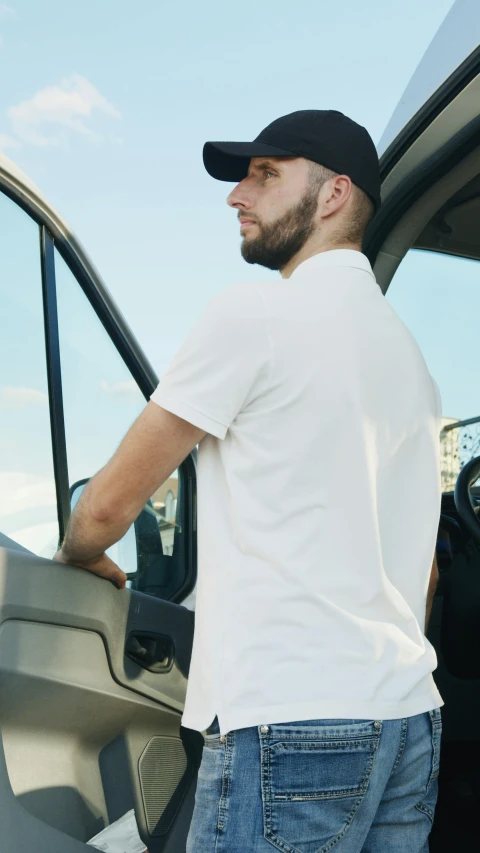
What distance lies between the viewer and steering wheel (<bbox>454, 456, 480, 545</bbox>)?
2.45 m

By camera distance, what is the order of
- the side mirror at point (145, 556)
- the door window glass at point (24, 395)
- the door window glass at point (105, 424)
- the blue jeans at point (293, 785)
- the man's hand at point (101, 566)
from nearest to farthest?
the blue jeans at point (293, 785)
the man's hand at point (101, 566)
the door window glass at point (24, 395)
the door window glass at point (105, 424)
the side mirror at point (145, 556)

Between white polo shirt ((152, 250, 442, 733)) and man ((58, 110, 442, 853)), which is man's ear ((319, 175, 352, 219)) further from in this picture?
white polo shirt ((152, 250, 442, 733))

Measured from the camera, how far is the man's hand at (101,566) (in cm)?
154

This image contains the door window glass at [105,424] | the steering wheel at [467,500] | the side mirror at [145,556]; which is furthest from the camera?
the steering wheel at [467,500]

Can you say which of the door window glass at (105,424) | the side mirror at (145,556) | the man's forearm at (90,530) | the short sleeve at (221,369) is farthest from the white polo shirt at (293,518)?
the side mirror at (145,556)

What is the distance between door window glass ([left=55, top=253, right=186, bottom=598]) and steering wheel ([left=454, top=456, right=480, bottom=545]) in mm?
837

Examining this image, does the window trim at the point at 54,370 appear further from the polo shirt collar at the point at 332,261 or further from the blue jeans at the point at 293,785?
the blue jeans at the point at 293,785

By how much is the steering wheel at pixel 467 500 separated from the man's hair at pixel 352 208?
111 centimetres

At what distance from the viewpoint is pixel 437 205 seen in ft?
7.50

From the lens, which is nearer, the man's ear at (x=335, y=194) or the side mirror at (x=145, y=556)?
the man's ear at (x=335, y=194)

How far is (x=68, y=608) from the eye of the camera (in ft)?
5.10

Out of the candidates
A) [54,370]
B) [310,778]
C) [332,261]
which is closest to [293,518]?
[310,778]

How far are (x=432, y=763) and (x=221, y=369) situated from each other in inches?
29.9

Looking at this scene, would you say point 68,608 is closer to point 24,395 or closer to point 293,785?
point 24,395
